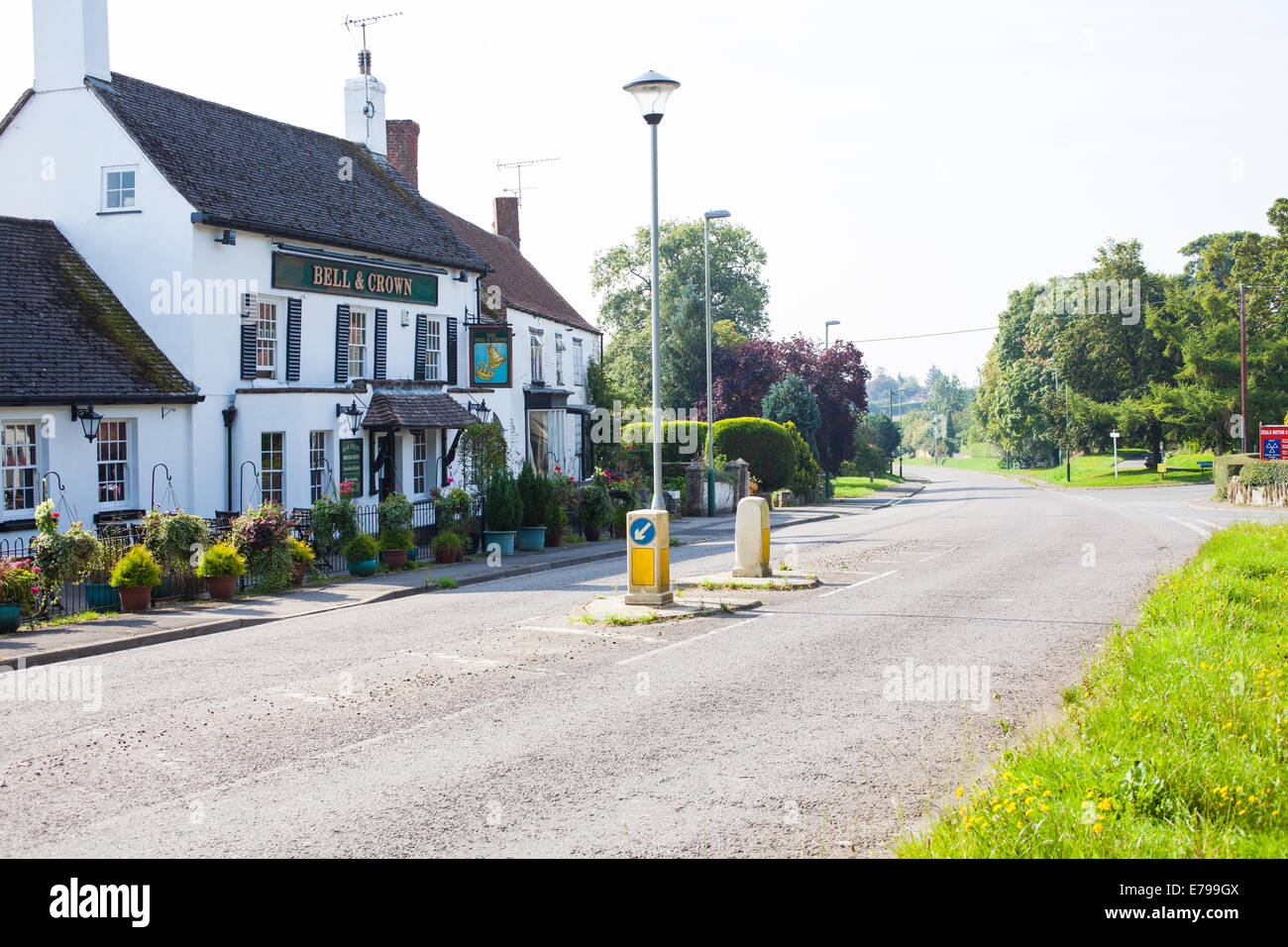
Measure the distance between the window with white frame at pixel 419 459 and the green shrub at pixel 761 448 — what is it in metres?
17.4

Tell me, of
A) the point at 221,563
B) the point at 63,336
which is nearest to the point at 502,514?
the point at 221,563

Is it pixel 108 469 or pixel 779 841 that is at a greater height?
pixel 108 469

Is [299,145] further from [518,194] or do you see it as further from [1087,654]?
[1087,654]

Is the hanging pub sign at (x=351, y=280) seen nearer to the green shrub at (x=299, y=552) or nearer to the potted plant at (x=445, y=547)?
the potted plant at (x=445, y=547)

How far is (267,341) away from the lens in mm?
23578

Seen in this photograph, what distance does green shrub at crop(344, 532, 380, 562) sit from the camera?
807 inches

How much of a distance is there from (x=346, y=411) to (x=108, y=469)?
5.86 m

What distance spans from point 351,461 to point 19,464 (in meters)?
7.56

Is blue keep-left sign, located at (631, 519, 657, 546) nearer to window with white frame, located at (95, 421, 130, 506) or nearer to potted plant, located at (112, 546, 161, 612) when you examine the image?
potted plant, located at (112, 546, 161, 612)

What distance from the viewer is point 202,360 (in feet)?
71.7

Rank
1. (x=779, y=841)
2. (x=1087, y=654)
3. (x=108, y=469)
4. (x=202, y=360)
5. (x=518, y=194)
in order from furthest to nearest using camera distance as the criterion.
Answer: (x=518, y=194), (x=202, y=360), (x=108, y=469), (x=1087, y=654), (x=779, y=841)

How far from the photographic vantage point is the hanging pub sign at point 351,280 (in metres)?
23.8

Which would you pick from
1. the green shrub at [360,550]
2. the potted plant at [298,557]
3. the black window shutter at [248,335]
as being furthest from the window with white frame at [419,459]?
the potted plant at [298,557]
